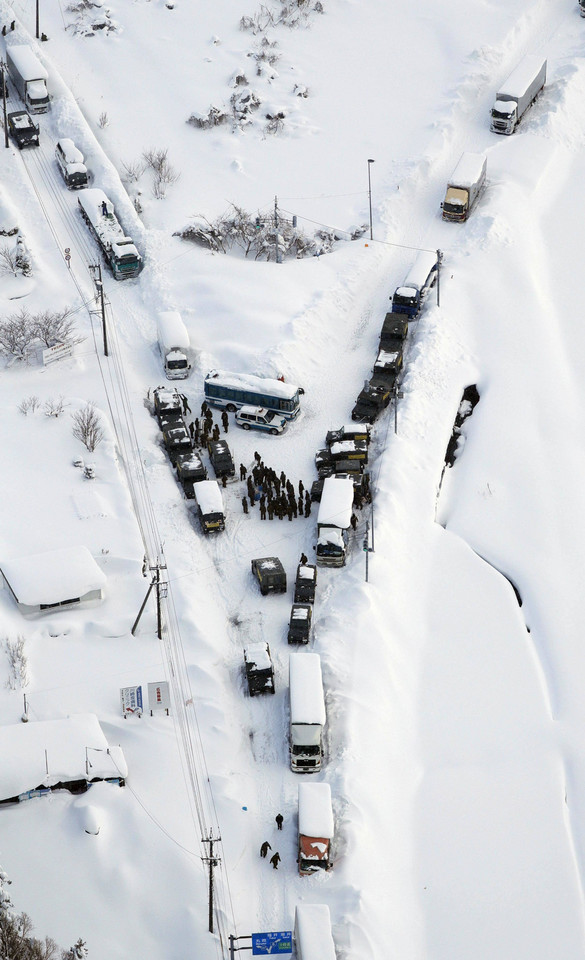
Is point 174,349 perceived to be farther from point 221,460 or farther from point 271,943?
point 271,943

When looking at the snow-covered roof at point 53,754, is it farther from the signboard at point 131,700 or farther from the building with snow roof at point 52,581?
the building with snow roof at point 52,581

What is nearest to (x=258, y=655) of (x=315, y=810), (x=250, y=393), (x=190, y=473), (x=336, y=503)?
(x=315, y=810)

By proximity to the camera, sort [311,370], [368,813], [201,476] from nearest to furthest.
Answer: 1. [368,813]
2. [201,476]
3. [311,370]

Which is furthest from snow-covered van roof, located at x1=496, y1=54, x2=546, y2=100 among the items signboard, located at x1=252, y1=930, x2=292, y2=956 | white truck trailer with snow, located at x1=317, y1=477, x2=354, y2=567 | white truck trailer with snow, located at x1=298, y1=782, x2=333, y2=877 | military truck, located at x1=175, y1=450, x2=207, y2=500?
signboard, located at x1=252, y1=930, x2=292, y2=956

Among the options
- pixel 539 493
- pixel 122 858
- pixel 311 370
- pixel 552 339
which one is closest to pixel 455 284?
pixel 552 339

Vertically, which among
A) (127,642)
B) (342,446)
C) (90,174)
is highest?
(90,174)

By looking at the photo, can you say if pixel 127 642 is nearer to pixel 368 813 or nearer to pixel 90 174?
pixel 368 813

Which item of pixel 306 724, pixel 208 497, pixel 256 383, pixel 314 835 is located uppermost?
pixel 256 383
